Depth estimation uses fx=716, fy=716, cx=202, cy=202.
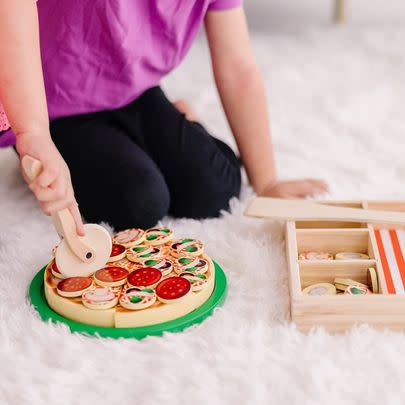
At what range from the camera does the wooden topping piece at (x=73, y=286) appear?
688 mm

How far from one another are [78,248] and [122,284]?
0.06 m

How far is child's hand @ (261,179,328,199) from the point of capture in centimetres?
95

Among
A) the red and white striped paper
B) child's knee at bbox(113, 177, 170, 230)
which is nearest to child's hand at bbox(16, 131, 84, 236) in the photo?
child's knee at bbox(113, 177, 170, 230)

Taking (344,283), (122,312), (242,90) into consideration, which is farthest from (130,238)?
(242,90)

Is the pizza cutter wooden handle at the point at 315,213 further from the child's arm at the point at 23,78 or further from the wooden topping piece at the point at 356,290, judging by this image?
the child's arm at the point at 23,78

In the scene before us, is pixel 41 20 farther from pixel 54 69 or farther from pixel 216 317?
pixel 216 317

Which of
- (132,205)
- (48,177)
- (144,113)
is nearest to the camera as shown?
(48,177)

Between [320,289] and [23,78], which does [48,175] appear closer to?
[23,78]

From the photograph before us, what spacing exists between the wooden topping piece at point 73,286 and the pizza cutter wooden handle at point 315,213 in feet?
0.73

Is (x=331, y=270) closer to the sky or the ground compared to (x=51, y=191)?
closer to the ground

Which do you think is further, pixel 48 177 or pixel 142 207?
pixel 142 207

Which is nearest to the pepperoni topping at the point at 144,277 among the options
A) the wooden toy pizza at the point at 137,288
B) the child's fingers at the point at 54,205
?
the wooden toy pizza at the point at 137,288

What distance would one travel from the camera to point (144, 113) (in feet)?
3.33

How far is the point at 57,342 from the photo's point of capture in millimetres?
657
